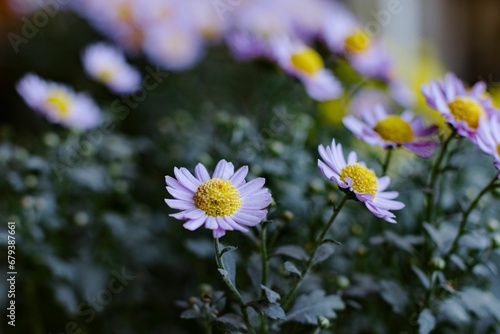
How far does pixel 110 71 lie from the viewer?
107 cm

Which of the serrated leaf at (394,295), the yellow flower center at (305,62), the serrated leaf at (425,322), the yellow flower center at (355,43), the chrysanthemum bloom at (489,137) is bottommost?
the serrated leaf at (394,295)

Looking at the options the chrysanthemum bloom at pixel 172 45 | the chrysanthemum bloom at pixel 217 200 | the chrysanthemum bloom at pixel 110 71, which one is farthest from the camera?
the chrysanthemum bloom at pixel 172 45

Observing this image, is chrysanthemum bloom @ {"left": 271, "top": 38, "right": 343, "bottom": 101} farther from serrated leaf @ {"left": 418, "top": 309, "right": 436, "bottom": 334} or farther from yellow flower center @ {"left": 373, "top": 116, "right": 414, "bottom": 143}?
serrated leaf @ {"left": 418, "top": 309, "right": 436, "bottom": 334}

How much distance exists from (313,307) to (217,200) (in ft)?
0.53

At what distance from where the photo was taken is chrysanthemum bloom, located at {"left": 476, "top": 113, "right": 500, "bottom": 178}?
1.72 ft

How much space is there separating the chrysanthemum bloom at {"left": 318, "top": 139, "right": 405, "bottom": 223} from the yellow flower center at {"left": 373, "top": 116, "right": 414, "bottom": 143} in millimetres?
89

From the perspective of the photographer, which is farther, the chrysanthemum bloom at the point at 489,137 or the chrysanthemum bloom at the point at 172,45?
the chrysanthemum bloom at the point at 172,45

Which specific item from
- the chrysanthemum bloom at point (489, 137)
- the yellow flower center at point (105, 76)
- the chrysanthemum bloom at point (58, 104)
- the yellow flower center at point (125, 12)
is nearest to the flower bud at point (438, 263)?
the chrysanthemum bloom at point (489, 137)

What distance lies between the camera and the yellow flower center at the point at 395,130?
579 millimetres

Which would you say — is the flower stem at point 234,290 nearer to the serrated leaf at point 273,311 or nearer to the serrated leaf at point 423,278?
the serrated leaf at point 273,311

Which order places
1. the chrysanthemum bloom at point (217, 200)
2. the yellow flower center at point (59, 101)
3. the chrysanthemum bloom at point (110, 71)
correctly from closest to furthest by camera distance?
the chrysanthemum bloom at point (217, 200), the yellow flower center at point (59, 101), the chrysanthemum bloom at point (110, 71)

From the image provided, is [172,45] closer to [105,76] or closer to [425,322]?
[105,76]

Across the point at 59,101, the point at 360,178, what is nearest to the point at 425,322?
the point at 360,178

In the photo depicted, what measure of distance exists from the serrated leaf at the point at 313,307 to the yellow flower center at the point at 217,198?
137mm
